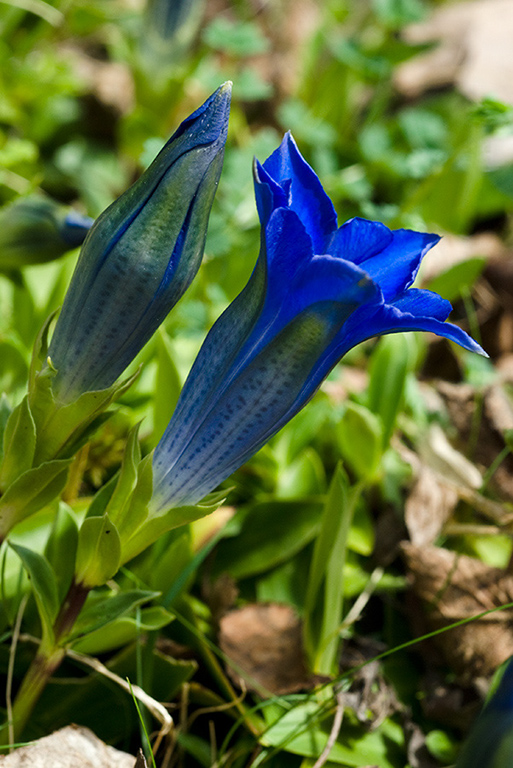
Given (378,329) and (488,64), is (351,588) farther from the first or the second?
(488,64)

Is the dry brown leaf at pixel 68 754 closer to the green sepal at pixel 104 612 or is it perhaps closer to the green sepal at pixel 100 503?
the green sepal at pixel 104 612

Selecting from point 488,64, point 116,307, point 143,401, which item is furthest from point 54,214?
point 488,64

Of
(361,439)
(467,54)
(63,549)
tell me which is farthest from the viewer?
(467,54)

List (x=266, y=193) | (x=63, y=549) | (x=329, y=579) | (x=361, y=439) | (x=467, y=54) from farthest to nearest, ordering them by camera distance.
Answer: (x=467, y=54)
(x=361, y=439)
(x=329, y=579)
(x=63, y=549)
(x=266, y=193)

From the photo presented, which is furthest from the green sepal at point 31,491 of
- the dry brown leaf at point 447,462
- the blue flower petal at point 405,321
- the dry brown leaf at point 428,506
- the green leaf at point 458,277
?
the green leaf at point 458,277

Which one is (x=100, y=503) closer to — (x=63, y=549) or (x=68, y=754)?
(x=63, y=549)

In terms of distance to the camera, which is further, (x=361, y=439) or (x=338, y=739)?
(x=361, y=439)

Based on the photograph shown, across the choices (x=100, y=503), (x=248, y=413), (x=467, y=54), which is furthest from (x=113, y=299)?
(x=467, y=54)

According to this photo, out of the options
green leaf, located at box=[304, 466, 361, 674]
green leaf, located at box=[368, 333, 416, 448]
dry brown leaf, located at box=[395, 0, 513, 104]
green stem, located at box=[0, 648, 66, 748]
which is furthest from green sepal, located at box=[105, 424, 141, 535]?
dry brown leaf, located at box=[395, 0, 513, 104]
